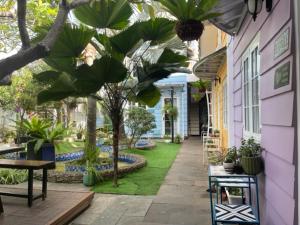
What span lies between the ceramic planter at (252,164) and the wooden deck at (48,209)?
2.54 meters

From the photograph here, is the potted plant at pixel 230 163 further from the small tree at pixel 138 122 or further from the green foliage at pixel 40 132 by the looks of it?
the small tree at pixel 138 122

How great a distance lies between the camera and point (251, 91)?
416 cm

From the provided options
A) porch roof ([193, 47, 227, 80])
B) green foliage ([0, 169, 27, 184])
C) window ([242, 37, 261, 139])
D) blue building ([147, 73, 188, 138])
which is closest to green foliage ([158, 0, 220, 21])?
window ([242, 37, 261, 139])

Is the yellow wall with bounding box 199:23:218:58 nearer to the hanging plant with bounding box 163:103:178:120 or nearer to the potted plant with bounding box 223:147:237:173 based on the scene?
the hanging plant with bounding box 163:103:178:120

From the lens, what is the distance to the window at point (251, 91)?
3818mm

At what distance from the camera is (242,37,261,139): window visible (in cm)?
382

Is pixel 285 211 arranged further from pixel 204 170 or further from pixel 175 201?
pixel 204 170

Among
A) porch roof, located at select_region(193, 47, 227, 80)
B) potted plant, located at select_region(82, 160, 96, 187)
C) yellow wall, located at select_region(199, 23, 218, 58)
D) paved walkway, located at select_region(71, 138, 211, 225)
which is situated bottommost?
paved walkway, located at select_region(71, 138, 211, 225)

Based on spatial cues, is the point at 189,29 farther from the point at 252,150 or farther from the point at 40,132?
the point at 40,132

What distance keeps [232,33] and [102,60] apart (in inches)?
95.3

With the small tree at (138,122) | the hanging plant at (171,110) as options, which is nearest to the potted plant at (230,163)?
the small tree at (138,122)

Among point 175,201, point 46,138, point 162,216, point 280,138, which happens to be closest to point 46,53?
point 280,138

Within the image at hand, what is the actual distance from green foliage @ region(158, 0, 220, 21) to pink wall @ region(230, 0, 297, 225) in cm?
62

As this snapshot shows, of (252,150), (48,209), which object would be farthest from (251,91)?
(48,209)
